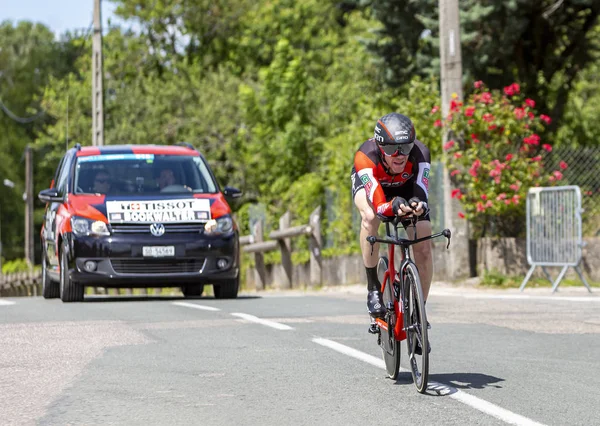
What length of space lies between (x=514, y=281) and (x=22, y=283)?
32.2 metres

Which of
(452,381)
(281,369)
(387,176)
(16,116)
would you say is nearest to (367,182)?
(387,176)

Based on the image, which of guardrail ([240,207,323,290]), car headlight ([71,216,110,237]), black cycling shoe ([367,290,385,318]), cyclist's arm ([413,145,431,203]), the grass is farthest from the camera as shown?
guardrail ([240,207,323,290])

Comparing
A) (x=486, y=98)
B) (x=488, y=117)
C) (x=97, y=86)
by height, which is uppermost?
(x=97, y=86)

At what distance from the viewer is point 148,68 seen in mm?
54531

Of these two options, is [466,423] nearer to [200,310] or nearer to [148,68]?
[200,310]

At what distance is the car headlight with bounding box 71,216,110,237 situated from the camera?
49.9ft

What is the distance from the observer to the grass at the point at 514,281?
60.5ft

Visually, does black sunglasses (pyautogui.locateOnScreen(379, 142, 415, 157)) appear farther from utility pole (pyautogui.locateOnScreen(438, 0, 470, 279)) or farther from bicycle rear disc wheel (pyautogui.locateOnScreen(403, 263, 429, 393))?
utility pole (pyautogui.locateOnScreen(438, 0, 470, 279))

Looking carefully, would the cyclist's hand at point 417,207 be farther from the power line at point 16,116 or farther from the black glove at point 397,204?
the power line at point 16,116

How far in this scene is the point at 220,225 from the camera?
15.6 meters

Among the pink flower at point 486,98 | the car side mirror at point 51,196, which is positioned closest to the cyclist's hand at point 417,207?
the car side mirror at point 51,196

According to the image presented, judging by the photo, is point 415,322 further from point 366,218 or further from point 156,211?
point 156,211

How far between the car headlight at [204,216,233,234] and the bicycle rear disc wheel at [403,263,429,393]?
8.05 metres

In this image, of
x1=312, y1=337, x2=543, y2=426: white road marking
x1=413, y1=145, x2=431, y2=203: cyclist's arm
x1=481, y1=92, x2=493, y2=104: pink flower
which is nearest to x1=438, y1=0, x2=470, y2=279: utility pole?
x1=481, y1=92, x2=493, y2=104: pink flower
